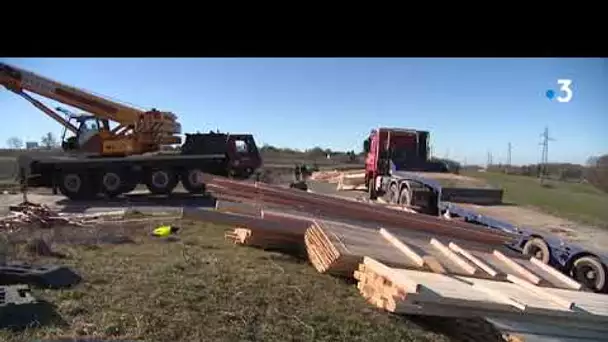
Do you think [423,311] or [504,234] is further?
[504,234]

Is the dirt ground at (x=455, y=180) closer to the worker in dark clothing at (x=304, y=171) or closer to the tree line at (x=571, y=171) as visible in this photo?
the tree line at (x=571, y=171)

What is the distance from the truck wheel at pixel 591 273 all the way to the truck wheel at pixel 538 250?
0.32 metres

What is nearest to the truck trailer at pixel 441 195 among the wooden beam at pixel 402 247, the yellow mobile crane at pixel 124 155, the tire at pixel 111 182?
the wooden beam at pixel 402 247

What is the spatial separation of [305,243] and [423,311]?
8.47ft

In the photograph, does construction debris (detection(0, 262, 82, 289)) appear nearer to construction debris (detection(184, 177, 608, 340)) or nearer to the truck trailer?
construction debris (detection(184, 177, 608, 340))

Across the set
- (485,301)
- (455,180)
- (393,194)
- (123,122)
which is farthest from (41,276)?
(123,122)

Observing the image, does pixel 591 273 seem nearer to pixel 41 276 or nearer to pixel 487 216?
pixel 487 216

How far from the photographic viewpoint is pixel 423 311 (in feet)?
15.5

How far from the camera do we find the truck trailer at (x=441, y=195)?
267 inches
